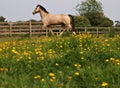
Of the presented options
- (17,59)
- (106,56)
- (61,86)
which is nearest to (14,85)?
(61,86)

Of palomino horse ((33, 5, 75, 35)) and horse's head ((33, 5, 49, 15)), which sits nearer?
palomino horse ((33, 5, 75, 35))

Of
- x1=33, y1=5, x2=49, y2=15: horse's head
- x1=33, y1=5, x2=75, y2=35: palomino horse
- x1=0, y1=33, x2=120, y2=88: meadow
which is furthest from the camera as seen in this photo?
x1=33, y1=5, x2=49, y2=15: horse's head

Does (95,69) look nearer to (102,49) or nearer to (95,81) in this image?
(95,81)

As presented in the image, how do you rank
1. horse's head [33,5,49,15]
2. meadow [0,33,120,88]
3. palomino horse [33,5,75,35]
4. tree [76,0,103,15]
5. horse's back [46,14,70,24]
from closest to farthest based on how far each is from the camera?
meadow [0,33,120,88], palomino horse [33,5,75,35], horse's head [33,5,49,15], horse's back [46,14,70,24], tree [76,0,103,15]

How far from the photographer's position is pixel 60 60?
282 inches

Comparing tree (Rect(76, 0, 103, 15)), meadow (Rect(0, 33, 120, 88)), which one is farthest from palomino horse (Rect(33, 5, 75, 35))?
tree (Rect(76, 0, 103, 15))

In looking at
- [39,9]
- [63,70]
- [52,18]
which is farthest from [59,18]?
[63,70]

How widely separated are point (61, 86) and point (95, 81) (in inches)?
24.3

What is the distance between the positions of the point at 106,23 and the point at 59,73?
52785 millimetres

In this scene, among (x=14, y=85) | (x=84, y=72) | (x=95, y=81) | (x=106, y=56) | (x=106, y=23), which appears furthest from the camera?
(x=106, y=23)

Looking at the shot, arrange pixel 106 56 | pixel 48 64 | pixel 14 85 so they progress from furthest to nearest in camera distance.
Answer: pixel 106 56
pixel 48 64
pixel 14 85

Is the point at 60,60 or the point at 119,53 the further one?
the point at 119,53

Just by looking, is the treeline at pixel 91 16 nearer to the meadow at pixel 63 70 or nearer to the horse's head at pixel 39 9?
the horse's head at pixel 39 9

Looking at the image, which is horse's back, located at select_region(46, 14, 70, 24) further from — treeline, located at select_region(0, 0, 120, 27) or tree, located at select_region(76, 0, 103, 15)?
tree, located at select_region(76, 0, 103, 15)
